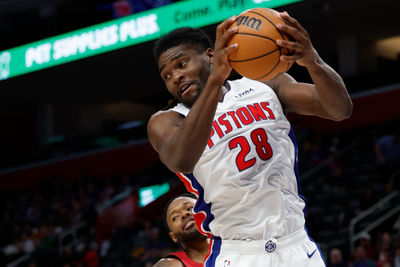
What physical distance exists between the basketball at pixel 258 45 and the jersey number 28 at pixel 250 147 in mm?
373

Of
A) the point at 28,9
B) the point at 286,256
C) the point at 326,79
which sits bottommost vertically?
the point at 286,256

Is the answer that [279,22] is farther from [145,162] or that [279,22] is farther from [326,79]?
[145,162]

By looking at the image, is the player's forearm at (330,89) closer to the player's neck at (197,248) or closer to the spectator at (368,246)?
the player's neck at (197,248)

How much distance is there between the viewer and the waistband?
8.61ft

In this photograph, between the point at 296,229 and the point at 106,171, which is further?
the point at 106,171

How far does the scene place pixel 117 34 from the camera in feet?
39.0

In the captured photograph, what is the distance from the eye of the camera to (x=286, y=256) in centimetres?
263

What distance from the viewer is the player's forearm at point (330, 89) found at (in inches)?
97.0

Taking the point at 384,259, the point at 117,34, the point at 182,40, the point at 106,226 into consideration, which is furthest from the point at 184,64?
the point at 106,226

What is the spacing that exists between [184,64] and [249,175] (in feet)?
1.93

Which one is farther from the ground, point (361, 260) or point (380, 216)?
point (380, 216)

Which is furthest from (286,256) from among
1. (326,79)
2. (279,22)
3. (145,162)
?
(145,162)

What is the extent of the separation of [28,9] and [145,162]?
6.16m

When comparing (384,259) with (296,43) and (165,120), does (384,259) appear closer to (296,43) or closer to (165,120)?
(165,120)
